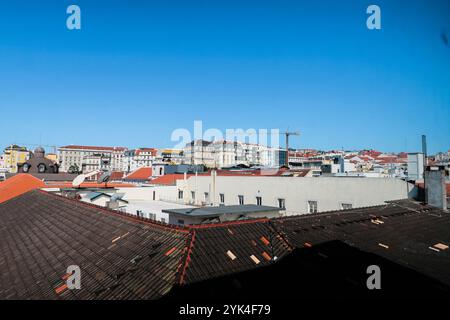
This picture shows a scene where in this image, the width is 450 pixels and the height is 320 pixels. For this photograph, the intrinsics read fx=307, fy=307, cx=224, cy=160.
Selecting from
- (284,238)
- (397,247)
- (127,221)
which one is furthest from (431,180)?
(127,221)

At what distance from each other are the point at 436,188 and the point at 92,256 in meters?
16.3

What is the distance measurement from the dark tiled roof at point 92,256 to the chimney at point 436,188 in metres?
14.5

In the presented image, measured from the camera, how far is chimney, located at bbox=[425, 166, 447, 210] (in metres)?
15.4

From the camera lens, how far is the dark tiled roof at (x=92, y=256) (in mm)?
5961

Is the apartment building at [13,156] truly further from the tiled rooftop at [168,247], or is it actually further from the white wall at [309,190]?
the tiled rooftop at [168,247]

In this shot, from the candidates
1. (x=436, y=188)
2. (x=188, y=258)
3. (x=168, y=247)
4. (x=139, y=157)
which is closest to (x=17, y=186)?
(x=168, y=247)

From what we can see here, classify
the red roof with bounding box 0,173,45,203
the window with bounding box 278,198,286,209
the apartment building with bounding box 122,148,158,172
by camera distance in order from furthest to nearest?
the apartment building with bounding box 122,148,158,172 < the window with bounding box 278,198,286,209 < the red roof with bounding box 0,173,45,203

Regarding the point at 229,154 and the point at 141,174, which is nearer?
the point at 141,174

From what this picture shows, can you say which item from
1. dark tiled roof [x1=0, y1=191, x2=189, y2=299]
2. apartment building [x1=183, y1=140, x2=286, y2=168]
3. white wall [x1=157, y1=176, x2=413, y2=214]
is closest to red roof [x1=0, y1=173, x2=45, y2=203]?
white wall [x1=157, y1=176, x2=413, y2=214]

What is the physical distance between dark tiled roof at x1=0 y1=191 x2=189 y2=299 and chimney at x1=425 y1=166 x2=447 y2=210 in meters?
14.5

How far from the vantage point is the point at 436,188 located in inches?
619

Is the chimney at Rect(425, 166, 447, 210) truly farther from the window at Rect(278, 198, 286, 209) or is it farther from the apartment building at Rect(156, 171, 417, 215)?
the window at Rect(278, 198, 286, 209)

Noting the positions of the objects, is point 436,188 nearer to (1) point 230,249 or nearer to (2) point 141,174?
(1) point 230,249
